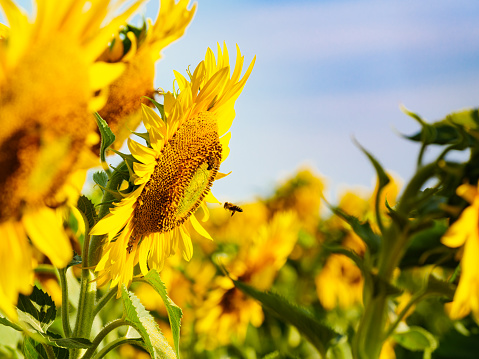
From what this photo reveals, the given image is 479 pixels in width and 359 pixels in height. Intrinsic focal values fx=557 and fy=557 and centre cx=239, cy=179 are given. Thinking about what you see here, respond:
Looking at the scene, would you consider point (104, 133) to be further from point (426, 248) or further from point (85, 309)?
point (426, 248)

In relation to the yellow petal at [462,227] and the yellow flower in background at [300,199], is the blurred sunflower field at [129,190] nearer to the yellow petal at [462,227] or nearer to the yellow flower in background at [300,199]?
the yellow petal at [462,227]

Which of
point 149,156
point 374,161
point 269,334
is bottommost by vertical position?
point 269,334

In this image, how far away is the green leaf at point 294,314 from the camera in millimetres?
747

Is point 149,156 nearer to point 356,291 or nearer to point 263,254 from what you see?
point 263,254

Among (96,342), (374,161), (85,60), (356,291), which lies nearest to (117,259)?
(96,342)

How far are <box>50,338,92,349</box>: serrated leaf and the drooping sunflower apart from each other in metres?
0.07

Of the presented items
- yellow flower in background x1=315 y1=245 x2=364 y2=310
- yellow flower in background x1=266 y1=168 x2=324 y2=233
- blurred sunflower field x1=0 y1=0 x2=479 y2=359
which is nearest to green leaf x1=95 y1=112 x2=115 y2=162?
blurred sunflower field x1=0 y1=0 x2=479 y2=359

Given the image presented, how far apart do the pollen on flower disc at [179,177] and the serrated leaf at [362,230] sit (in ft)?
0.67

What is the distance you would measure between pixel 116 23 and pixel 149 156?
160 mm

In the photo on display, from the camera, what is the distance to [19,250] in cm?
42

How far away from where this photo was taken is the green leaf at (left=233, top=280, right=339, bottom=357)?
2.45 ft

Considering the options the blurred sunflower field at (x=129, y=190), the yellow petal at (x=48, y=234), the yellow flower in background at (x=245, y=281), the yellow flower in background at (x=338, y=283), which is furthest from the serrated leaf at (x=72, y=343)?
the yellow flower in background at (x=338, y=283)

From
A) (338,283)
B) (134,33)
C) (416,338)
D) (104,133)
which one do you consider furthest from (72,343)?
(338,283)

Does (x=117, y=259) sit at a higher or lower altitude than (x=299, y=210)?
lower
